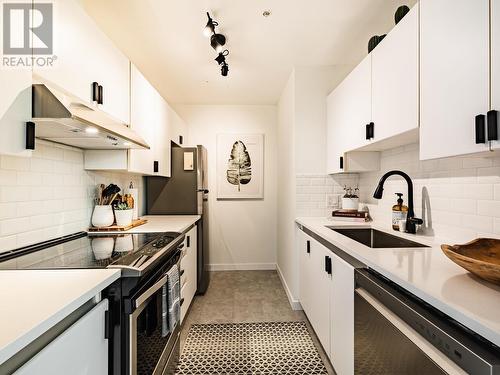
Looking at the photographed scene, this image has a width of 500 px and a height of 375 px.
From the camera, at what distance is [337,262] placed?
164cm

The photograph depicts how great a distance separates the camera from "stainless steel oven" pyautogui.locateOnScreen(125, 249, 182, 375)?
3.91 ft

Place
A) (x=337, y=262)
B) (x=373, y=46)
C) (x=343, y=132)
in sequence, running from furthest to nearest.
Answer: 1. (x=343, y=132)
2. (x=373, y=46)
3. (x=337, y=262)

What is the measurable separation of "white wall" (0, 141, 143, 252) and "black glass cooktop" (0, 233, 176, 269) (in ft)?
0.32

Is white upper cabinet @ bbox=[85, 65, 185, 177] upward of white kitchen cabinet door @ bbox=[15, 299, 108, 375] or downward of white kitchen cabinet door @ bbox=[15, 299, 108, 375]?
upward

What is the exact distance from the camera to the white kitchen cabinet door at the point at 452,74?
1.04m

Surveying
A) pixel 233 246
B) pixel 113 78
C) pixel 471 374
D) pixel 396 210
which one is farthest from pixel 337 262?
pixel 233 246

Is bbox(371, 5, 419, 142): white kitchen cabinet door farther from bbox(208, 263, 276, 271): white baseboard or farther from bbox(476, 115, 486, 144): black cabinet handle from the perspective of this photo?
bbox(208, 263, 276, 271): white baseboard

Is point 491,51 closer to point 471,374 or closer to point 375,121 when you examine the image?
point 375,121

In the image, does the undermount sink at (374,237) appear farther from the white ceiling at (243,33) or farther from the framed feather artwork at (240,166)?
the framed feather artwork at (240,166)

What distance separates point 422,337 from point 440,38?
1.24 m

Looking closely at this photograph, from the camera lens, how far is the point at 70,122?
1193mm

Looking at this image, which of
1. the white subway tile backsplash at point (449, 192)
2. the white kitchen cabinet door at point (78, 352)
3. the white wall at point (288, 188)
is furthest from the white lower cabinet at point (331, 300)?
the white kitchen cabinet door at point (78, 352)

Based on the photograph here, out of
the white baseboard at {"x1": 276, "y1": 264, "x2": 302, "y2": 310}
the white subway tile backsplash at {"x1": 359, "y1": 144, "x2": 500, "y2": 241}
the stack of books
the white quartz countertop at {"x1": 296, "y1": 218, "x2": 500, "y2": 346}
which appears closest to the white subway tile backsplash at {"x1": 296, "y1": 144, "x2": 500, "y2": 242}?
the white subway tile backsplash at {"x1": 359, "y1": 144, "x2": 500, "y2": 241}

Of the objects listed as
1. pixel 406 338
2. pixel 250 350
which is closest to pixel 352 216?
pixel 250 350
